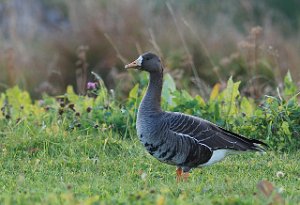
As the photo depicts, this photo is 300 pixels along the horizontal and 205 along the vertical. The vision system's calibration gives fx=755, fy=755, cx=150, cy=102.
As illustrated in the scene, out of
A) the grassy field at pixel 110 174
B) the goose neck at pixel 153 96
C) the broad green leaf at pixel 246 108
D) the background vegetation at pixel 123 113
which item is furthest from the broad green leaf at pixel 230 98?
the goose neck at pixel 153 96

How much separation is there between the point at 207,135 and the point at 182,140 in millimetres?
263

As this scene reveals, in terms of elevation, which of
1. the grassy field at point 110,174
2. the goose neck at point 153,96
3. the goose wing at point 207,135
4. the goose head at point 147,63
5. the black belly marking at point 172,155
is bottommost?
the grassy field at point 110,174

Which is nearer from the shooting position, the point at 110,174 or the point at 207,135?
the point at 207,135

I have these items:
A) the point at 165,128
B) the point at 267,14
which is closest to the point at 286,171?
the point at 165,128

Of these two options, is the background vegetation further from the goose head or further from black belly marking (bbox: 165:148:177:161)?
the goose head

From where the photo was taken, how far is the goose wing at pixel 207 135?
23.2 feet

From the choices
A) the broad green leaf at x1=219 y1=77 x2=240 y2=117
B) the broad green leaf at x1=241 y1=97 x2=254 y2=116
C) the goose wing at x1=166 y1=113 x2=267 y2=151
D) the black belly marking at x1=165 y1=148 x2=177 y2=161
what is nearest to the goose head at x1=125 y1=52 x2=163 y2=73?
the goose wing at x1=166 y1=113 x2=267 y2=151

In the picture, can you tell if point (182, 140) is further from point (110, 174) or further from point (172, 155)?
point (110, 174)

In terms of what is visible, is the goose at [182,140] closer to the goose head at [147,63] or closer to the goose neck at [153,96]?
the goose neck at [153,96]

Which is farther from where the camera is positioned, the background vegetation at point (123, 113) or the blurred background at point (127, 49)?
the blurred background at point (127, 49)

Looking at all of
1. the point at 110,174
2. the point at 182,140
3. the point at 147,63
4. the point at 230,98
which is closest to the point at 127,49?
the point at 230,98

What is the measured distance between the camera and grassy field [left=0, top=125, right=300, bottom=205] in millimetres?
5816

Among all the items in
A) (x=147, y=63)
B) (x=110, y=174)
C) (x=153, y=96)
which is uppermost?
(x=147, y=63)

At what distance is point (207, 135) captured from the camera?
7.14 m
